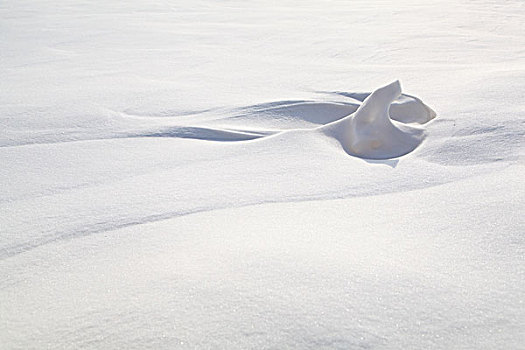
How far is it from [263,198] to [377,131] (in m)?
0.49

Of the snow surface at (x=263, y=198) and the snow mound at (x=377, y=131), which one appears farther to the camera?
the snow mound at (x=377, y=131)

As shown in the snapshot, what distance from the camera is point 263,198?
132 centimetres

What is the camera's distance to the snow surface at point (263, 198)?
90 centimetres

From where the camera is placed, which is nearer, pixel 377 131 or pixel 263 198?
pixel 263 198

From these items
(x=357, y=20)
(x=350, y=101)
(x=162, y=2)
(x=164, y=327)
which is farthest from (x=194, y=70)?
(x=162, y=2)

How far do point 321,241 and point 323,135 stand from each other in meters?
0.62

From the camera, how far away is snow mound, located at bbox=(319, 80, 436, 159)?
1610mm

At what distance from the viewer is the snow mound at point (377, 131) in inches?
63.4

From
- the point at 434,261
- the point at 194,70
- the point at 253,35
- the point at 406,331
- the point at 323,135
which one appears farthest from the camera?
the point at 253,35

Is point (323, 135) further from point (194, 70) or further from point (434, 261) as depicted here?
point (194, 70)

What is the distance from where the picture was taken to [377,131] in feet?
5.43

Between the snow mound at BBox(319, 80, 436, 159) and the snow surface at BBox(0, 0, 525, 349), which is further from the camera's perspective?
the snow mound at BBox(319, 80, 436, 159)

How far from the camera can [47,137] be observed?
5.72 ft

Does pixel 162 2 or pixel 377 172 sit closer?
pixel 377 172
